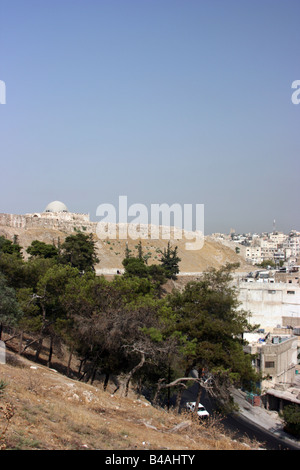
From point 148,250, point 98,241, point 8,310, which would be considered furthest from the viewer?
point 148,250

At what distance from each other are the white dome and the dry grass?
62.2 meters

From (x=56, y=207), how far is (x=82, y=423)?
220ft

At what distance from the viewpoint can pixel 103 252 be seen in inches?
2346

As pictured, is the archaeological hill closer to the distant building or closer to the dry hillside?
the dry hillside

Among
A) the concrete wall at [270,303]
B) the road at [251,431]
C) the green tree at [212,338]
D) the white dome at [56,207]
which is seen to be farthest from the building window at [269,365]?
the white dome at [56,207]

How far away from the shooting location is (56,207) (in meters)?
72.6

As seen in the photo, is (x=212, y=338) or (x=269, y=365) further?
(x=269, y=365)

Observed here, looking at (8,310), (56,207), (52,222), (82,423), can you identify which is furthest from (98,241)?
(82,423)

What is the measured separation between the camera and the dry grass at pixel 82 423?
6.55 meters

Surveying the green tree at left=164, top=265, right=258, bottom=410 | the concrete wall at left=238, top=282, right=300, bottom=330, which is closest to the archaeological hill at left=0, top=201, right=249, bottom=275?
the concrete wall at left=238, top=282, right=300, bottom=330

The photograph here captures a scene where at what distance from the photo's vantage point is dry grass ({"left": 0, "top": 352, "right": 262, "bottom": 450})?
6.55 metres

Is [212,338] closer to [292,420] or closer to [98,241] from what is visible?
[292,420]

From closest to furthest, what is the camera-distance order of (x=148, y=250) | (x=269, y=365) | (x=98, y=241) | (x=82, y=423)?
(x=82, y=423) → (x=269, y=365) → (x=98, y=241) → (x=148, y=250)

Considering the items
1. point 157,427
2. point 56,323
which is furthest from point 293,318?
point 157,427
